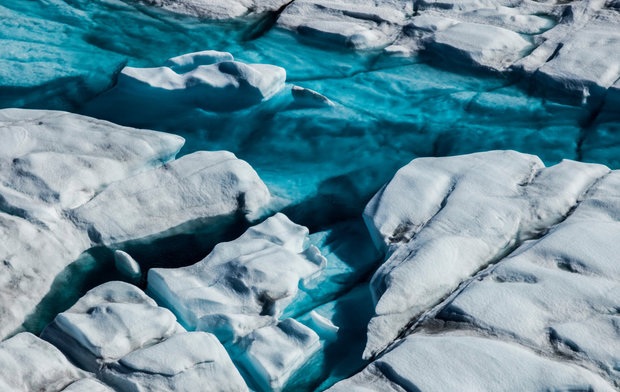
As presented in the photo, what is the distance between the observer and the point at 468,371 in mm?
1938

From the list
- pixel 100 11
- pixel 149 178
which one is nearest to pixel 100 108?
pixel 149 178

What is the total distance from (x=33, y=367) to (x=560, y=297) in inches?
46.2

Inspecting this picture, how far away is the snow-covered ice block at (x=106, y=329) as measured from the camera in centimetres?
203

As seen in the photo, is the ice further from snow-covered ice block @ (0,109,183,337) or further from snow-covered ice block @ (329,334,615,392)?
snow-covered ice block @ (329,334,615,392)

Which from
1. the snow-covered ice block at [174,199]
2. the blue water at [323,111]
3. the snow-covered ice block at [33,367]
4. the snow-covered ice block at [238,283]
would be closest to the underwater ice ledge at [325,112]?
the blue water at [323,111]

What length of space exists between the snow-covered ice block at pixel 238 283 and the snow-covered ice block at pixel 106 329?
3.1 inches

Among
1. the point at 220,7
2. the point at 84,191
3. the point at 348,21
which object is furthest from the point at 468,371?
the point at 220,7

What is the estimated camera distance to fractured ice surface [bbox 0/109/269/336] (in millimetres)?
2357

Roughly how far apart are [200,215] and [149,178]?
0.20 metres

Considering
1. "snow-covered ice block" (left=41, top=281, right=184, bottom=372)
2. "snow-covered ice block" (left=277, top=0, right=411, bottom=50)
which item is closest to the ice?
"snow-covered ice block" (left=41, top=281, right=184, bottom=372)

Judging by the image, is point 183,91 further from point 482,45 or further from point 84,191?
point 482,45

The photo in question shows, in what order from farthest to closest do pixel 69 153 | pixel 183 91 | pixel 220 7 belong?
1. pixel 220 7
2. pixel 183 91
3. pixel 69 153

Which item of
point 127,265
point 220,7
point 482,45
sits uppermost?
point 482,45

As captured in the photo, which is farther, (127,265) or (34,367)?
(127,265)
